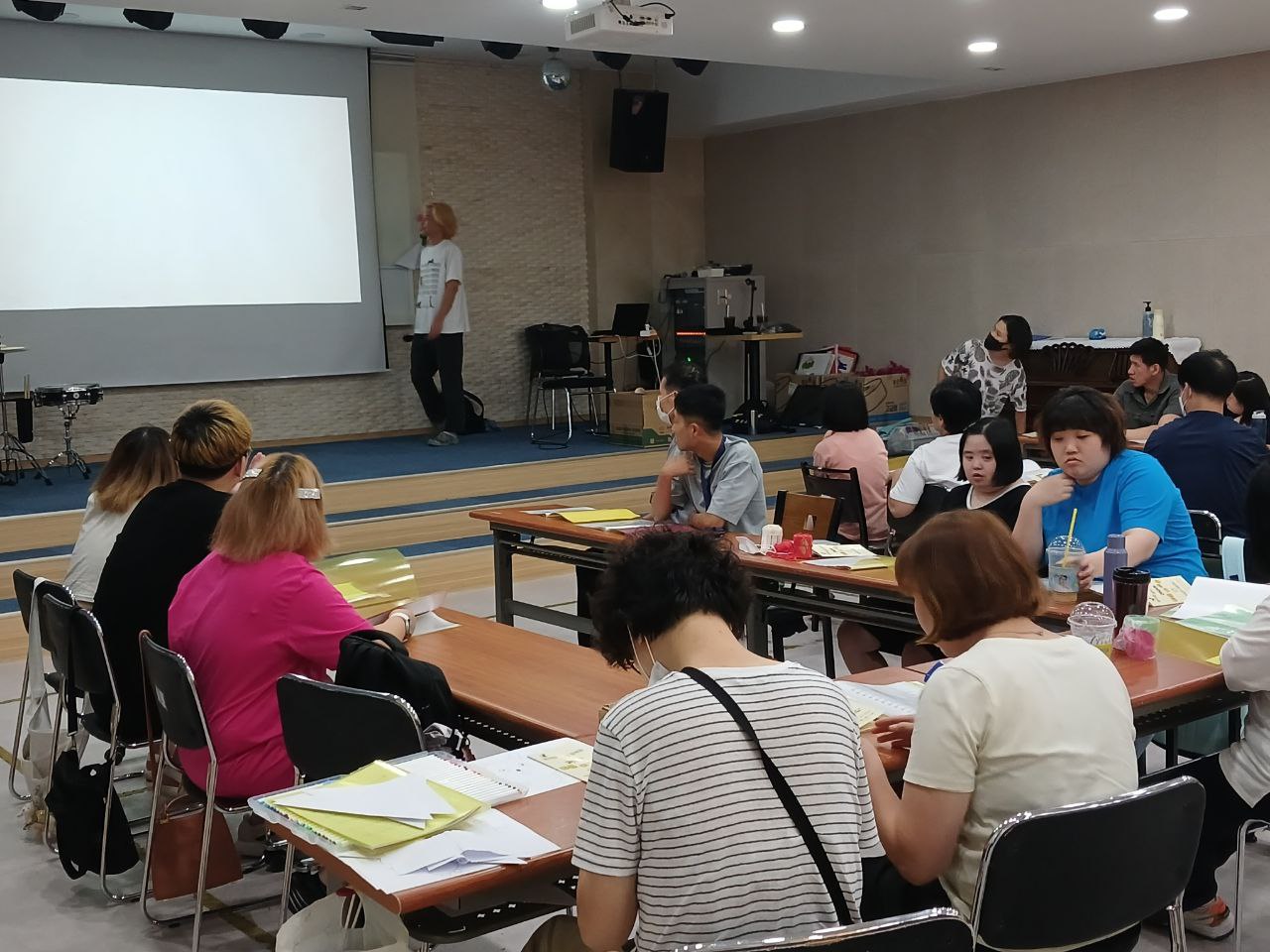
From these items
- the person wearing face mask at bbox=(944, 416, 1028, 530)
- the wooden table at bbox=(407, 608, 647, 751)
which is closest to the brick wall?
the person wearing face mask at bbox=(944, 416, 1028, 530)

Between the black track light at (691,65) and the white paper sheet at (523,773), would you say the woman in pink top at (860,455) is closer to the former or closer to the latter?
the white paper sheet at (523,773)

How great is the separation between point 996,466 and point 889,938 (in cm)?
265

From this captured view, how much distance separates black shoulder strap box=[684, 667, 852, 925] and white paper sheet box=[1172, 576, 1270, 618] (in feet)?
5.91

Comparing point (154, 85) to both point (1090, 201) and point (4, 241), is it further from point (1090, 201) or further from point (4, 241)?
point (1090, 201)

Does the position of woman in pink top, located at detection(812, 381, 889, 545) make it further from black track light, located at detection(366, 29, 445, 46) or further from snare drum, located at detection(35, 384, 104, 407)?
black track light, located at detection(366, 29, 445, 46)

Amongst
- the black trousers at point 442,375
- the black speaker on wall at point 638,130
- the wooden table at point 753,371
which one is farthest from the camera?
the black speaker on wall at point 638,130

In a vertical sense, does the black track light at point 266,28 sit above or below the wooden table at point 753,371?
above

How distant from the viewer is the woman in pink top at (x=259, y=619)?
2973 millimetres

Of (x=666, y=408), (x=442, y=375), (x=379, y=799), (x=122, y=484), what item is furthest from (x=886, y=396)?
(x=379, y=799)

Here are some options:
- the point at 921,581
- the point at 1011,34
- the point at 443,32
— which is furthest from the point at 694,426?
the point at 1011,34

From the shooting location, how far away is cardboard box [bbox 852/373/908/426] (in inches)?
427

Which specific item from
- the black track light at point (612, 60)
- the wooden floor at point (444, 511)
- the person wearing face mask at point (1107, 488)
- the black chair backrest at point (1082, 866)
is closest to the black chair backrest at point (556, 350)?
the wooden floor at point (444, 511)

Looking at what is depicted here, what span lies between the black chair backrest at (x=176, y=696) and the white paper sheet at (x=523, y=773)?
815mm

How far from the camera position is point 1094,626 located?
9.73 feet
